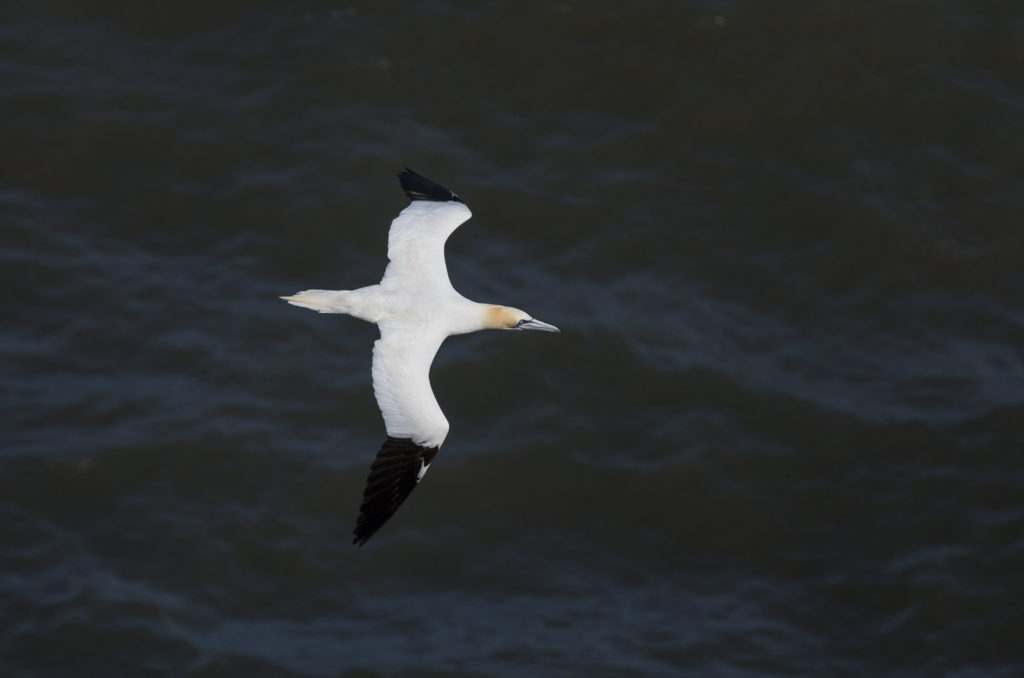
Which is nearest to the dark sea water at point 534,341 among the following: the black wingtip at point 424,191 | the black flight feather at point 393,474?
the black wingtip at point 424,191

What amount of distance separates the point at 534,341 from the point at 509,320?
Result: 4366 millimetres

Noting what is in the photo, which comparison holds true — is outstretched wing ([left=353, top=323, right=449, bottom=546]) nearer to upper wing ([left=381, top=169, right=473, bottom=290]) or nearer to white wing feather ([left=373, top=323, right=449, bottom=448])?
white wing feather ([left=373, top=323, right=449, bottom=448])

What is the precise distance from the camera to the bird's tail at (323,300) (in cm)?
1358

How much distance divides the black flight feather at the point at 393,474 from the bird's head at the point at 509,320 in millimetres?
1551

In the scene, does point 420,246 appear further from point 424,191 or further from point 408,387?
point 408,387

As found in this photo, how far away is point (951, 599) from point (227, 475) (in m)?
8.11

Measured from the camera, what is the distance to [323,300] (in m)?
13.6

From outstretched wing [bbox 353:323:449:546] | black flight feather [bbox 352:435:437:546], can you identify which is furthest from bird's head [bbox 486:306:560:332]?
black flight feather [bbox 352:435:437:546]

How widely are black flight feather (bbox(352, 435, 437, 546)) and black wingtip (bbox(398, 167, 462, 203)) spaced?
11.3 ft

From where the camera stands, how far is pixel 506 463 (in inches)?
695

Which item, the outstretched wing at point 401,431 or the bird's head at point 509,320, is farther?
the bird's head at point 509,320

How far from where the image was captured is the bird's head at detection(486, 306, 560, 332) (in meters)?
14.1

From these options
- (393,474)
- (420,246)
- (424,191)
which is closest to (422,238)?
(420,246)

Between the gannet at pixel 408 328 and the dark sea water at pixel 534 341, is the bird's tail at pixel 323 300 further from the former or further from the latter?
the dark sea water at pixel 534 341
